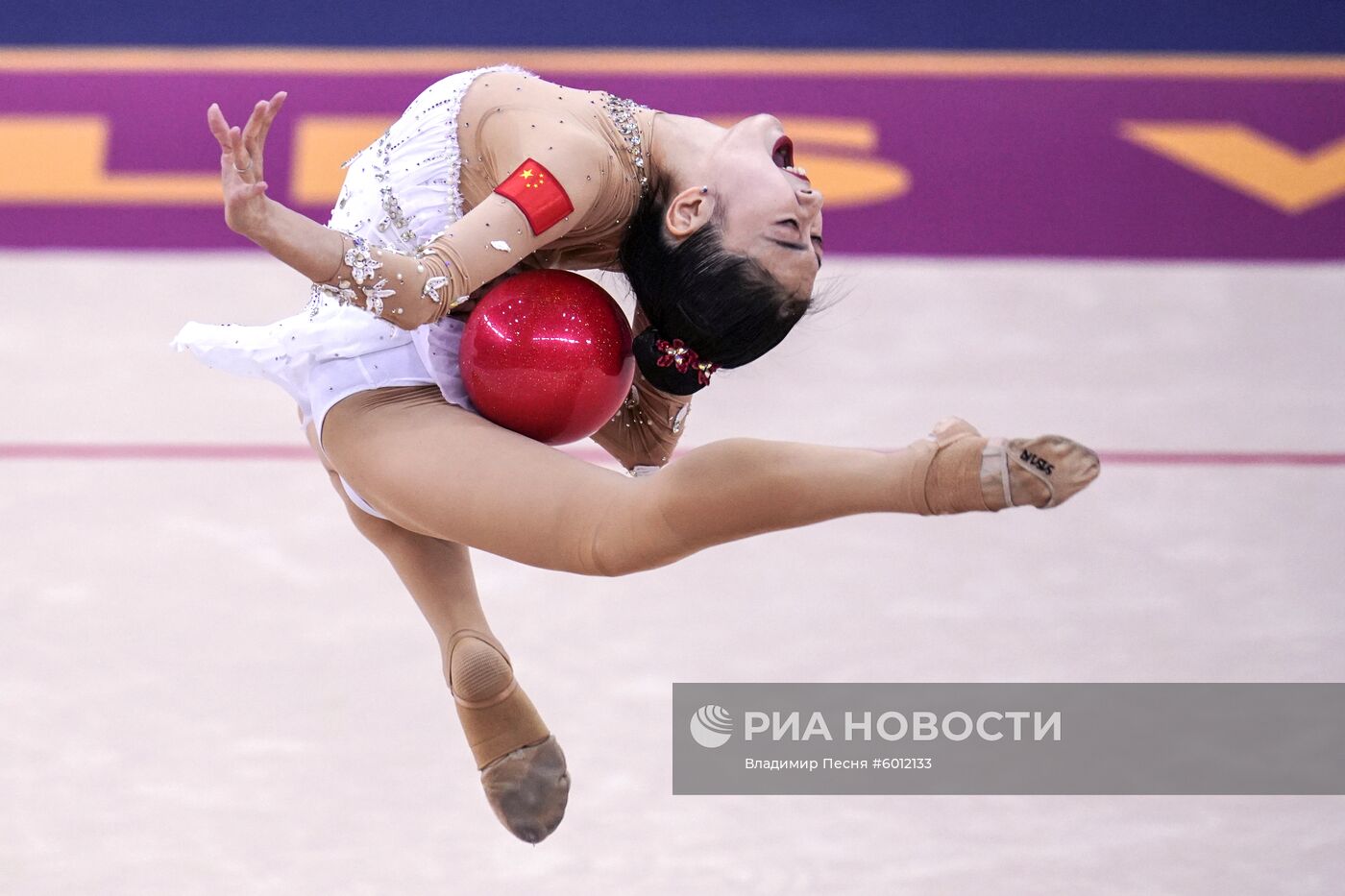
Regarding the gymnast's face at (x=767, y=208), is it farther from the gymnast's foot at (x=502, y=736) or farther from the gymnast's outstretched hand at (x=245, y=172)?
the gymnast's foot at (x=502, y=736)

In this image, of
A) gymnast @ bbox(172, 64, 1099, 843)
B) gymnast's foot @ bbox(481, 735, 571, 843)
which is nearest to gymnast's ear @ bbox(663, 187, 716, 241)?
gymnast @ bbox(172, 64, 1099, 843)

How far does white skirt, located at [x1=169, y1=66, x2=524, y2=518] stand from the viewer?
7.20 ft

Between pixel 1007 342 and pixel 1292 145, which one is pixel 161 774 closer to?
pixel 1007 342

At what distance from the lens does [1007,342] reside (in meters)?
4.23

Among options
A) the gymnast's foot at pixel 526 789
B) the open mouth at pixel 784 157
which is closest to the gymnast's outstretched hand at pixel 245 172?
the open mouth at pixel 784 157

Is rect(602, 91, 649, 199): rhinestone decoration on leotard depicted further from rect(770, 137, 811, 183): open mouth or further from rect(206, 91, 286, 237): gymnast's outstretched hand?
rect(206, 91, 286, 237): gymnast's outstretched hand

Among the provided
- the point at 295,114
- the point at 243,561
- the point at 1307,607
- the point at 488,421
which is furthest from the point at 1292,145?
the point at 488,421

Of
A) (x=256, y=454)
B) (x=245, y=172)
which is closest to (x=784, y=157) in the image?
(x=245, y=172)

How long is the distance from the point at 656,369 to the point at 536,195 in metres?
0.30

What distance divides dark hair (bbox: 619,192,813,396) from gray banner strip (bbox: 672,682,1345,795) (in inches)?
33.9

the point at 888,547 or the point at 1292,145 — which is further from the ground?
the point at 1292,145

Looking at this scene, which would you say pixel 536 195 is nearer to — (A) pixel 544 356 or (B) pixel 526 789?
(A) pixel 544 356

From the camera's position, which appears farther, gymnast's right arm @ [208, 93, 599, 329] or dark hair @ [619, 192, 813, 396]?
dark hair @ [619, 192, 813, 396]

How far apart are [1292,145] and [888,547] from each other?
2283mm
